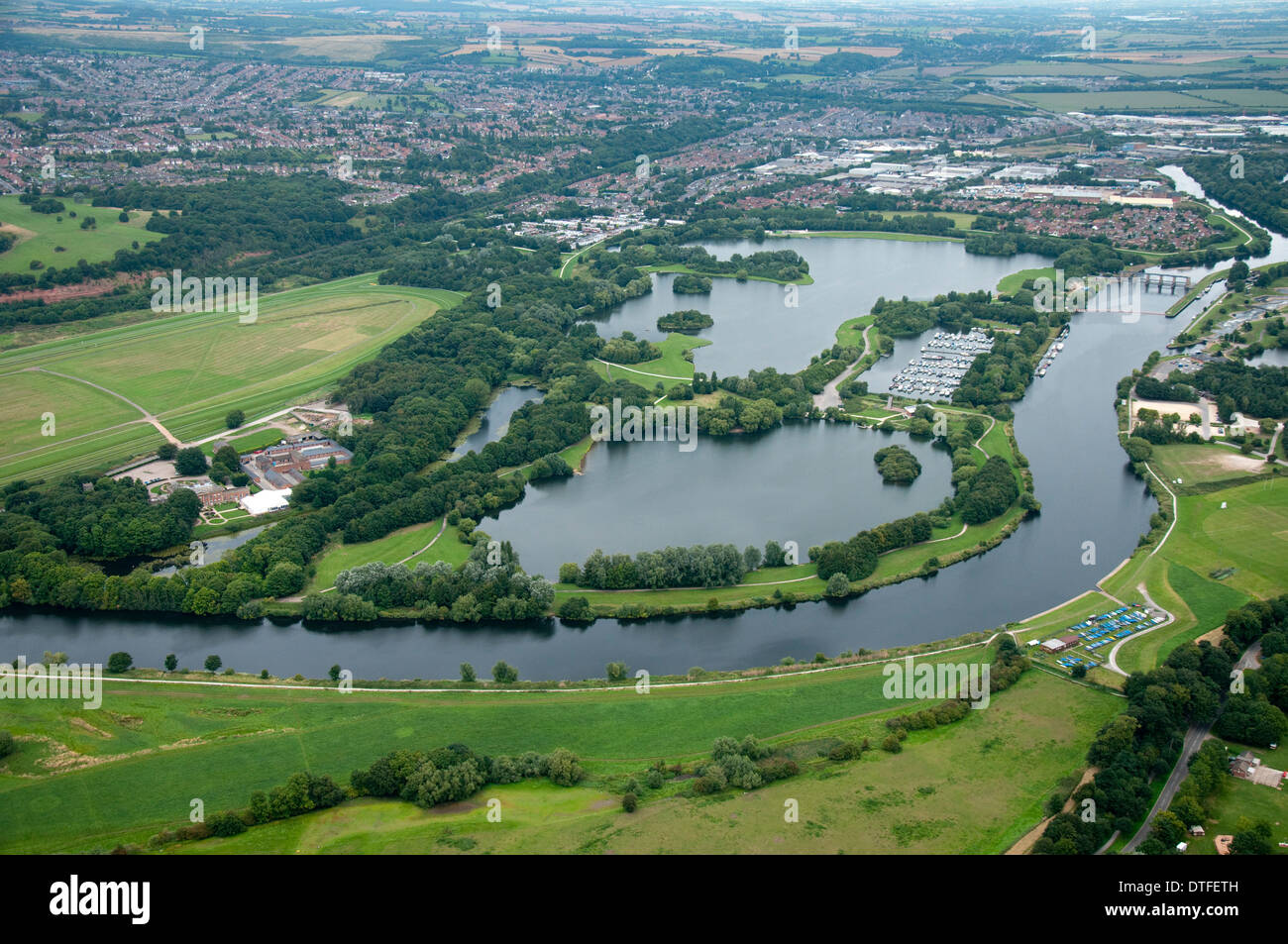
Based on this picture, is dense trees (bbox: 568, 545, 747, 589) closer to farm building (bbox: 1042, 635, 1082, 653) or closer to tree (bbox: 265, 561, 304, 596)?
tree (bbox: 265, 561, 304, 596)

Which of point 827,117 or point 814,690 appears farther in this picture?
point 827,117

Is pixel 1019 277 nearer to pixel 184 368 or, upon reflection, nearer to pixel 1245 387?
pixel 1245 387

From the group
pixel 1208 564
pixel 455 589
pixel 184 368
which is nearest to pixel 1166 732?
pixel 1208 564

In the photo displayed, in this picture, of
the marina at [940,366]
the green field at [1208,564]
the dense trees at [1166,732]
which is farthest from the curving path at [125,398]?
the green field at [1208,564]

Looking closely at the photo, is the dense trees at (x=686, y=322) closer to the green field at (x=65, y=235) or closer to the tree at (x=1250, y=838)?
the green field at (x=65, y=235)

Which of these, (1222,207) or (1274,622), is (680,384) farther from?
(1222,207)

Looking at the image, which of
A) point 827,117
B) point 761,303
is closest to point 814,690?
point 761,303
